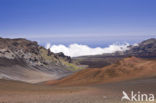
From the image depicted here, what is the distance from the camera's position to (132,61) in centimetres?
4969

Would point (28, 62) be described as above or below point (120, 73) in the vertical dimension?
above

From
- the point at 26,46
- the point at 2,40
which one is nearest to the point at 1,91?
the point at 2,40

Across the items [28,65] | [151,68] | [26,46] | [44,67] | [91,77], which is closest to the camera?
[151,68]

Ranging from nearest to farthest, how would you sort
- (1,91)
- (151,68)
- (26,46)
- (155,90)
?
(1,91), (155,90), (151,68), (26,46)

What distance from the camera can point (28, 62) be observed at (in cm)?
9756

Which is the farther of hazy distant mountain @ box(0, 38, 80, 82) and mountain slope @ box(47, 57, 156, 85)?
hazy distant mountain @ box(0, 38, 80, 82)

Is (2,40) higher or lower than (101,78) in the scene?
higher

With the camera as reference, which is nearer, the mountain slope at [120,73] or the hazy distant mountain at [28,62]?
the mountain slope at [120,73]

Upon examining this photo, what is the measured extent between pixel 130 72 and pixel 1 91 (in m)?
27.6

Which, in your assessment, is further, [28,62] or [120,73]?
[28,62]

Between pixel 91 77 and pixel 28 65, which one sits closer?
pixel 91 77

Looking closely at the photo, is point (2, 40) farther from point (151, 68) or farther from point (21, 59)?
point (151, 68)

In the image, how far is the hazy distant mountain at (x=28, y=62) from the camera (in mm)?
80650

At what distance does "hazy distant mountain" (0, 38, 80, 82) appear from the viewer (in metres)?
80.7
